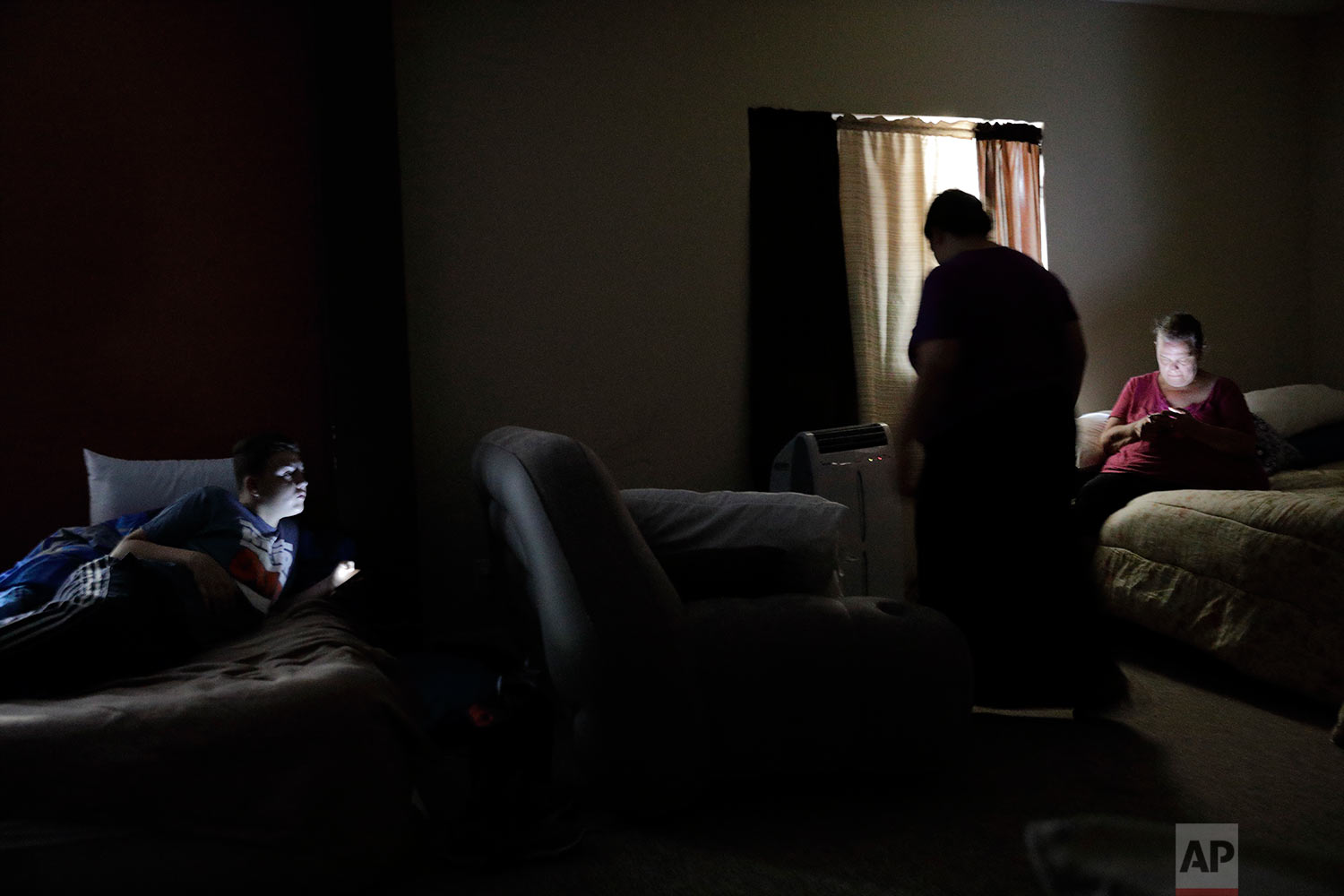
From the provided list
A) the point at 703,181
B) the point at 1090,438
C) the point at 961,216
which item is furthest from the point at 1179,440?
the point at 703,181

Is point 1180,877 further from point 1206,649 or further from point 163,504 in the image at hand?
point 163,504

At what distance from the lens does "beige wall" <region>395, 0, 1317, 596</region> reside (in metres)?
3.45

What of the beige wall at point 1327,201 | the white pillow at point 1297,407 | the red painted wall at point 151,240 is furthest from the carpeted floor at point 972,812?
the beige wall at point 1327,201

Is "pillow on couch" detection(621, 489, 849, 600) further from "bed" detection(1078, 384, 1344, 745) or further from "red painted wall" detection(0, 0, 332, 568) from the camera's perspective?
"red painted wall" detection(0, 0, 332, 568)

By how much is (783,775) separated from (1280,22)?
4.63 m

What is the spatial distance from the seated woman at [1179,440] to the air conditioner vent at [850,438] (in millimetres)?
743

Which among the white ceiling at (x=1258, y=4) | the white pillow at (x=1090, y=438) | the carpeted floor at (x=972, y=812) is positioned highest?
the white ceiling at (x=1258, y=4)

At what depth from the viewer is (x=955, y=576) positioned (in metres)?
2.23

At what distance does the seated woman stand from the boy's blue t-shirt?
2.65 metres

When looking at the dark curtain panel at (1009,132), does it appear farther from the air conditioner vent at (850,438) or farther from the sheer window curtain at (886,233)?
the air conditioner vent at (850,438)

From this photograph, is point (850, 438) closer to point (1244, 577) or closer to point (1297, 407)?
point (1244, 577)

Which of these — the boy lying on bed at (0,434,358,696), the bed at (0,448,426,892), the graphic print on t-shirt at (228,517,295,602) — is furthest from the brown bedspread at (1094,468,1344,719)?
the graphic print on t-shirt at (228,517,295,602)

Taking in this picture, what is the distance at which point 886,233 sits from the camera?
3.87m

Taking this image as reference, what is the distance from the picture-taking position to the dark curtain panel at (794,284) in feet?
12.2
